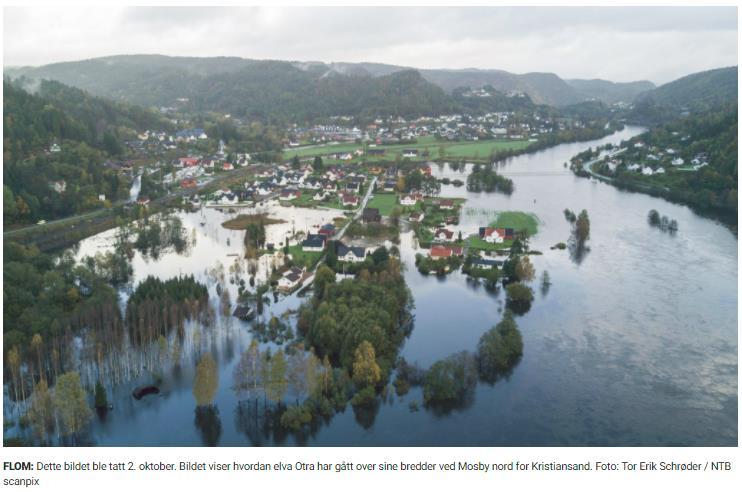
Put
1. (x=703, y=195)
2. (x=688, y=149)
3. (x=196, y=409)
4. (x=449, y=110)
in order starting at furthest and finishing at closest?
(x=449, y=110) → (x=688, y=149) → (x=703, y=195) → (x=196, y=409)

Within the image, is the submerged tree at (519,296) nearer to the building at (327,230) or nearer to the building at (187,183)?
the building at (327,230)

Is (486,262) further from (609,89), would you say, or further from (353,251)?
(609,89)

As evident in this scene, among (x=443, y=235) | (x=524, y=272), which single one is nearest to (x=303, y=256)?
(x=443, y=235)

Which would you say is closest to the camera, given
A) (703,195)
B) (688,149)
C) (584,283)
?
(584,283)

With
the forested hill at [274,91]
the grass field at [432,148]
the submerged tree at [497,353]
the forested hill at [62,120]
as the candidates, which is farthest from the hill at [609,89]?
the submerged tree at [497,353]

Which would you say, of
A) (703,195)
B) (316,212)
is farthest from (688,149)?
(316,212)
